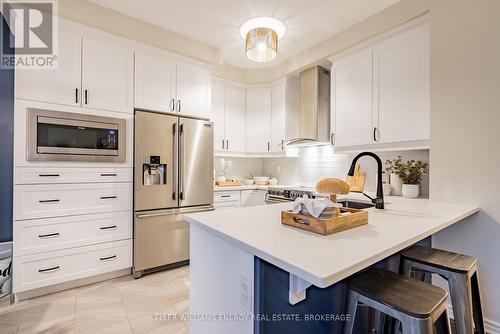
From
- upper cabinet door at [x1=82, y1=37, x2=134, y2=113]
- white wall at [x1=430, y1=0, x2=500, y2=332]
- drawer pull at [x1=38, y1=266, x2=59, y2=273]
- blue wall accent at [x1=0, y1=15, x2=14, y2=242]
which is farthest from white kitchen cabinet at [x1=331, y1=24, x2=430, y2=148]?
blue wall accent at [x1=0, y1=15, x2=14, y2=242]

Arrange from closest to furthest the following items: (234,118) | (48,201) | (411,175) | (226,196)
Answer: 1. (48,201)
2. (411,175)
3. (226,196)
4. (234,118)

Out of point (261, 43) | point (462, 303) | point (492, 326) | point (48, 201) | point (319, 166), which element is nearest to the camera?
point (462, 303)

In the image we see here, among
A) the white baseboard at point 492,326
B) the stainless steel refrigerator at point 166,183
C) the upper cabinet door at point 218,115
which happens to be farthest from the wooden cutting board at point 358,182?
the upper cabinet door at point 218,115

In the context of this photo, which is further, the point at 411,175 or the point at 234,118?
the point at 234,118

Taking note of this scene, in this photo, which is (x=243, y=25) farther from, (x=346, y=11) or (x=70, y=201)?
(x=70, y=201)

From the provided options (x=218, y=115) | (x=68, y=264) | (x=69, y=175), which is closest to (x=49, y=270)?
(x=68, y=264)

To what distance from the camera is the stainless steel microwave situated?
209cm

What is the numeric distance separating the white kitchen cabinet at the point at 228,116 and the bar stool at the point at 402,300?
289cm

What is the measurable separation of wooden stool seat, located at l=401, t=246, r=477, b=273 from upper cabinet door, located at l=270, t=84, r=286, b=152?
2.47m

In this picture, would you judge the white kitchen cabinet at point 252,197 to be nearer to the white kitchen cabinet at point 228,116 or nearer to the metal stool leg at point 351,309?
the white kitchen cabinet at point 228,116

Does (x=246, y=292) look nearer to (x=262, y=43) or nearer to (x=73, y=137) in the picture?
(x=262, y=43)

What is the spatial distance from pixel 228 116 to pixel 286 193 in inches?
59.4

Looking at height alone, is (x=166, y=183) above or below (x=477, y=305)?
above

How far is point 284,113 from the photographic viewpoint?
3.62 meters
